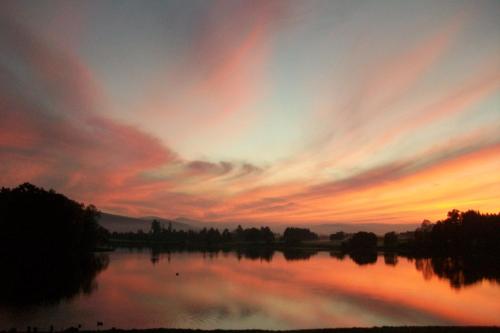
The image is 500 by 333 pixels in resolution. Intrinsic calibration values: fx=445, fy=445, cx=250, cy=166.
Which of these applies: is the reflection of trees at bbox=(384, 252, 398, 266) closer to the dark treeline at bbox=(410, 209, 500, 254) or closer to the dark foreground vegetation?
the dark foreground vegetation

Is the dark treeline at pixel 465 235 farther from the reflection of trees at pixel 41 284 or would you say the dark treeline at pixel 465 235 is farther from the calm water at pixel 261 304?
the reflection of trees at pixel 41 284

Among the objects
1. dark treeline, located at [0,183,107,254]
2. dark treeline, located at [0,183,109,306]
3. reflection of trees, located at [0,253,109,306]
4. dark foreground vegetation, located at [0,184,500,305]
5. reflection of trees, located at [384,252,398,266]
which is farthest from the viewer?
reflection of trees, located at [384,252,398,266]

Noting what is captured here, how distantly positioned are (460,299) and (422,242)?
136163mm

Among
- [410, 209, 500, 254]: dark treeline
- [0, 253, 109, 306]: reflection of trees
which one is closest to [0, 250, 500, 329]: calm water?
[0, 253, 109, 306]: reflection of trees

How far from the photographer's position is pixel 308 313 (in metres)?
43.3

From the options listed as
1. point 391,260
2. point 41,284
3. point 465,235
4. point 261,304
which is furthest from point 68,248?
point 465,235

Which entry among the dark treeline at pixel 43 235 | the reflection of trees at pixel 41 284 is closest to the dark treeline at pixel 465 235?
the dark treeline at pixel 43 235

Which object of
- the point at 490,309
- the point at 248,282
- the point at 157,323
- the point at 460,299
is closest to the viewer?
the point at 157,323

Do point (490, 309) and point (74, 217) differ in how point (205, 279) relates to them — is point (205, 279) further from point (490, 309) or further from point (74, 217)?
point (74, 217)

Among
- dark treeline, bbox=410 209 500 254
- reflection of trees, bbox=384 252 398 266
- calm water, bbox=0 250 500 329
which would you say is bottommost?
calm water, bbox=0 250 500 329

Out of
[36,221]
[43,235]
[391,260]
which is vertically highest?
[36,221]

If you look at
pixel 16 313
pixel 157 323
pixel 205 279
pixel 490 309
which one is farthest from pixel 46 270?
pixel 490 309

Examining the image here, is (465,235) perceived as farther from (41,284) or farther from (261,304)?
(41,284)

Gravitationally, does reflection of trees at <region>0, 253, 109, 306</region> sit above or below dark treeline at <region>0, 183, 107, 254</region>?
below
